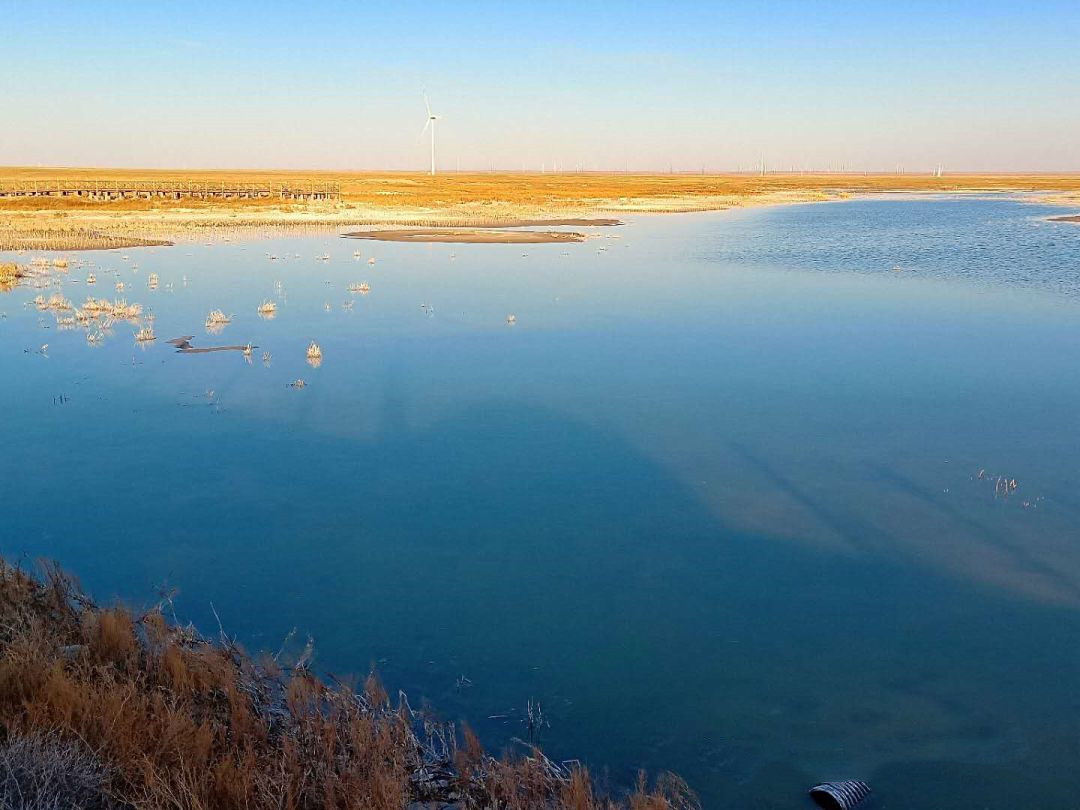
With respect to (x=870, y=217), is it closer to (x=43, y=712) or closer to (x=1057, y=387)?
(x=1057, y=387)

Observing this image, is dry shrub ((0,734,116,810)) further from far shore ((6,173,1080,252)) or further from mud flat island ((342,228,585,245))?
far shore ((6,173,1080,252))

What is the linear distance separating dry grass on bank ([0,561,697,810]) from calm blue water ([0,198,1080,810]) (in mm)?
531

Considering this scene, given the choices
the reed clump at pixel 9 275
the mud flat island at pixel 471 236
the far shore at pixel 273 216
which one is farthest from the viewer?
the far shore at pixel 273 216

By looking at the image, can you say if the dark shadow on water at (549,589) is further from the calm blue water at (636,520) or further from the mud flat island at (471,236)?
the mud flat island at (471,236)

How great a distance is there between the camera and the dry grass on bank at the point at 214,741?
3.89 metres

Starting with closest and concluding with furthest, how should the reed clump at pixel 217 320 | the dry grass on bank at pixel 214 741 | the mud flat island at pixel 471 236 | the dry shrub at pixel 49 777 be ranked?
1. the dry shrub at pixel 49 777
2. the dry grass on bank at pixel 214 741
3. the reed clump at pixel 217 320
4. the mud flat island at pixel 471 236

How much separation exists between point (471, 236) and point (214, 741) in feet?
117

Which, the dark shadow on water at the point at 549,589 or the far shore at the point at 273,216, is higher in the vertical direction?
the far shore at the point at 273,216

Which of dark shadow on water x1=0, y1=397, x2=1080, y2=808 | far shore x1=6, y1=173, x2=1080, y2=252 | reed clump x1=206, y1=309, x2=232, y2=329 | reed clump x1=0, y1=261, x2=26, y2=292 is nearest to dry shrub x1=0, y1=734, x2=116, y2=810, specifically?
dark shadow on water x1=0, y1=397, x2=1080, y2=808

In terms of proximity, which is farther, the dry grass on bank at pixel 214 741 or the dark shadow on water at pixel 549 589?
the dark shadow on water at pixel 549 589

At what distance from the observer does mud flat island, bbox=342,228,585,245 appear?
37.2 metres

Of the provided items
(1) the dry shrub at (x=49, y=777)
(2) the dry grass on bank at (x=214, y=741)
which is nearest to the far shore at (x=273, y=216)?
(2) the dry grass on bank at (x=214, y=741)

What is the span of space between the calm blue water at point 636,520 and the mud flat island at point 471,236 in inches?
748

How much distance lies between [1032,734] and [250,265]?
2720cm
